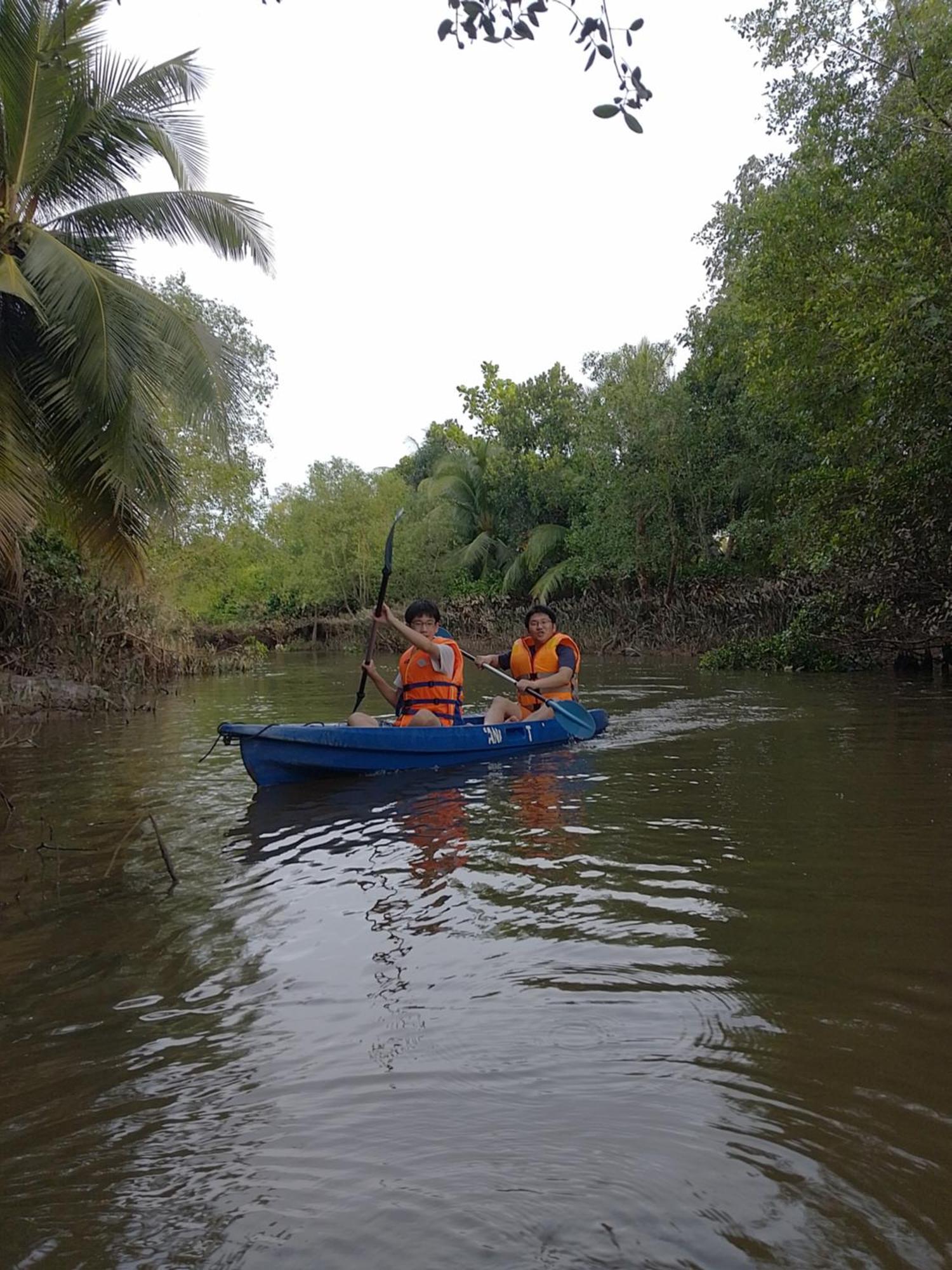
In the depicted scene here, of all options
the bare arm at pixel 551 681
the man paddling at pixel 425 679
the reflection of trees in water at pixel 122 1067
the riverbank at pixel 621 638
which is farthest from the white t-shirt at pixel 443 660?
the riverbank at pixel 621 638

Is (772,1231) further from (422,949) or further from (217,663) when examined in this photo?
(217,663)

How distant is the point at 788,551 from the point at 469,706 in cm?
857

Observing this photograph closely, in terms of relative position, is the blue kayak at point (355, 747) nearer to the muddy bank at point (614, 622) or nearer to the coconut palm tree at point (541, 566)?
the muddy bank at point (614, 622)

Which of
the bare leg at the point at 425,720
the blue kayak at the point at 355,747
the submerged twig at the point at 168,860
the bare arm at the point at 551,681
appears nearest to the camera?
the submerged twig at the point at 168,860

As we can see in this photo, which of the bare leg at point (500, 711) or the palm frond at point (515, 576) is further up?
the palm frond at point (515, 576)

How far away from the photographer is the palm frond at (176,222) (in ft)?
37.2

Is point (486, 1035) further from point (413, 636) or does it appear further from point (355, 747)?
point (413, 636)

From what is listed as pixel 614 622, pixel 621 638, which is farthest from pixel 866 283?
pixel 614 622

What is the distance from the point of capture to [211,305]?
24062mm

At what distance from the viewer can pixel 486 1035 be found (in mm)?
3420

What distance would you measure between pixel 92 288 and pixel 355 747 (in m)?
5.13

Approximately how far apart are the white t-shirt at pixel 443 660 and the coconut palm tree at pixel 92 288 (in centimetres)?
373

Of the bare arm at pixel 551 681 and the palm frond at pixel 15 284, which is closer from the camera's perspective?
the palm frond at pixel 15 284

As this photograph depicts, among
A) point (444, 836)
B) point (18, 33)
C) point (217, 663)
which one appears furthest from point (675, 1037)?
point (217, 663)
